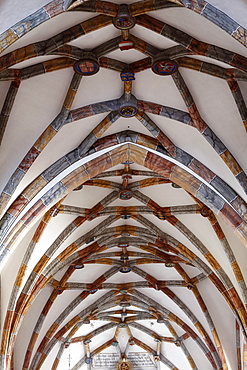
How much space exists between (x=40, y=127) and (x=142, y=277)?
34.4 ft

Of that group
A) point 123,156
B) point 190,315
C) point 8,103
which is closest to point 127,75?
point 8,103

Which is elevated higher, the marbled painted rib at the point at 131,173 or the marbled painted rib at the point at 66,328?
the marbled painted rib at the point at 131,173

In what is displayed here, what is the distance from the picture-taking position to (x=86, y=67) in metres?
9.80

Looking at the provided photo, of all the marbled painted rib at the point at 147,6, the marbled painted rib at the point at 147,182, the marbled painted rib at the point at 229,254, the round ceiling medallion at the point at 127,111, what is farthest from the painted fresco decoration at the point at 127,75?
the marbled painted rib at the point at 229,254

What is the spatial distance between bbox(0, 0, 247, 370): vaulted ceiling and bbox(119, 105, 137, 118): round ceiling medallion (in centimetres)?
5

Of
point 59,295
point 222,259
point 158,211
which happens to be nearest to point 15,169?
point 158,211

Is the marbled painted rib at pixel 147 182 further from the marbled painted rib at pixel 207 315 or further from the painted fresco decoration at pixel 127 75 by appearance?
the marbled painted rib at pixel 207 315

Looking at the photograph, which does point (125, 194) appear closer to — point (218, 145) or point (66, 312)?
point (218, 145)

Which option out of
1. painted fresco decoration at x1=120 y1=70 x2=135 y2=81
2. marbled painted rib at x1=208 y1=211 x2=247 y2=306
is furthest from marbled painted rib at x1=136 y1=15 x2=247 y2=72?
marbled painted rib at x1=208 y1=211 x2=247 y2=306

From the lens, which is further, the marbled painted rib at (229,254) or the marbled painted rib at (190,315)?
the marbled painted rib at (190,315)

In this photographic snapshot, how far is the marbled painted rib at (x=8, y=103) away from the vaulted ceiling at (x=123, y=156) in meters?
0.04

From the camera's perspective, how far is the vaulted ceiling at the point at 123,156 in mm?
8672

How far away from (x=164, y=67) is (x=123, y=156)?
3159mm

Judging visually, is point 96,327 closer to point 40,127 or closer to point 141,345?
point 141,345
